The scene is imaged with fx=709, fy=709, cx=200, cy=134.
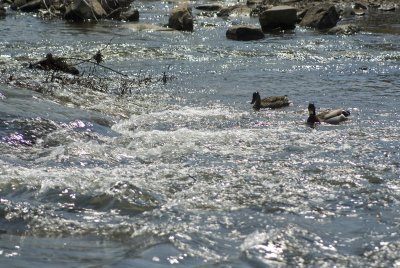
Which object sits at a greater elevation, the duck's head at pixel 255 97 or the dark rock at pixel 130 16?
Result: the duck's head at pixel 255 97

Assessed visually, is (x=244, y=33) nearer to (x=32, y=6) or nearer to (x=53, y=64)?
(x=53, y=64)

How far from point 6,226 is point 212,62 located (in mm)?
10774

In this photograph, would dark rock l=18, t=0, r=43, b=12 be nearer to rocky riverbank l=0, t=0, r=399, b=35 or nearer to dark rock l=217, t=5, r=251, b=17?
rocky riverbank l=0, t=0, r=399, b=35

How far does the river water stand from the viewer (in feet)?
15.9

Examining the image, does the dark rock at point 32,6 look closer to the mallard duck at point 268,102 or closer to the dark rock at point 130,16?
the dark rock at point 130,16

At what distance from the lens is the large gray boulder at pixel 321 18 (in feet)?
72.0

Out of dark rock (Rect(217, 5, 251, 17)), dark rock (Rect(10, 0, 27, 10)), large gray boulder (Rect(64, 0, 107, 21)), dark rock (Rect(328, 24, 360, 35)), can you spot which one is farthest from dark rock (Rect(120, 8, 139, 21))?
dark rock (Rect(328, 24, 360, 35))

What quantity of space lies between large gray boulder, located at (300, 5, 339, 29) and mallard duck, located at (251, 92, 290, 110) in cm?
1150

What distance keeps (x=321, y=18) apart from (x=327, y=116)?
1289cm

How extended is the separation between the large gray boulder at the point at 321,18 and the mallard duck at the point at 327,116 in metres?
12.6

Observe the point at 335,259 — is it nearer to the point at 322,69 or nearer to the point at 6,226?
the point at 6,226

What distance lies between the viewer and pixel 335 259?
15.3 ft

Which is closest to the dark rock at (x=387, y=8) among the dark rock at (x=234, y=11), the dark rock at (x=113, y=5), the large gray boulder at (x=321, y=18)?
the dark rock at (x=234, y=11)

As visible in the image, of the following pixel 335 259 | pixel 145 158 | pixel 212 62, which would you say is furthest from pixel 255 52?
pixel 335 259
